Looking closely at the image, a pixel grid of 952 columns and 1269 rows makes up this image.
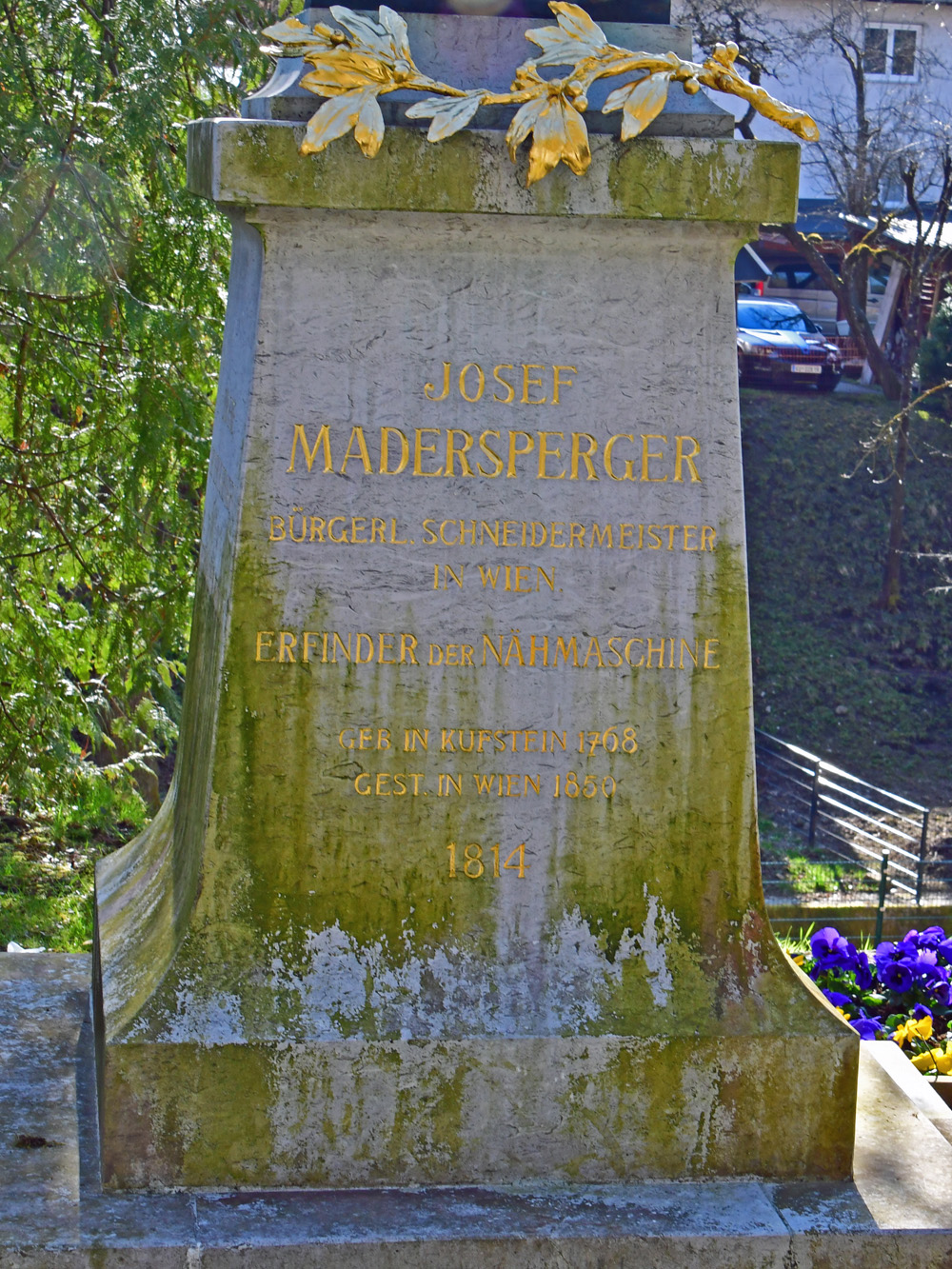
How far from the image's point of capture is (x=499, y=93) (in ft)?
12.0

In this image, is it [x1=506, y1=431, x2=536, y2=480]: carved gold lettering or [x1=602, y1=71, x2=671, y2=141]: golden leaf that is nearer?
[x1=602, y1=71, x2=671, y2=141]: golden leaf

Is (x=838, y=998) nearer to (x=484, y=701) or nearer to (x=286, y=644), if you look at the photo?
(x=484, y=701)

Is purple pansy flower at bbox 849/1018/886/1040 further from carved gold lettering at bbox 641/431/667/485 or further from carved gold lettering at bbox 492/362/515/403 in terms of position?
carved gold lettering at bbox 492/362/515/403

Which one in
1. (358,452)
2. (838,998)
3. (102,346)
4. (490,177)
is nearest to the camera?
(490,177)

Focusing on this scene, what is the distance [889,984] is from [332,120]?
3.54m

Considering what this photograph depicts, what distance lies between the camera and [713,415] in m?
3.84

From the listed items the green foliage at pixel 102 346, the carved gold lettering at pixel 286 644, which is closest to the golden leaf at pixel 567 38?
the carved gold lettering at pixel 286 644

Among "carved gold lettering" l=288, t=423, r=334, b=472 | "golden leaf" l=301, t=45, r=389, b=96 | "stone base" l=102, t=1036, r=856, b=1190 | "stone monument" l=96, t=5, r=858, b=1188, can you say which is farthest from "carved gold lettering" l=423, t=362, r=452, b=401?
"stone base" l=102, t=1036, r=856, b=1190

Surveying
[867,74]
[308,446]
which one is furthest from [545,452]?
[867,74]

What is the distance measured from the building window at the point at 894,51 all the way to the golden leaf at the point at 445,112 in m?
28.1

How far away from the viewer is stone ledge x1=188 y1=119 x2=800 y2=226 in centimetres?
354

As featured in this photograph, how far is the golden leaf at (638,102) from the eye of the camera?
11.9ft

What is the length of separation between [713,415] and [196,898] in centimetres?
164

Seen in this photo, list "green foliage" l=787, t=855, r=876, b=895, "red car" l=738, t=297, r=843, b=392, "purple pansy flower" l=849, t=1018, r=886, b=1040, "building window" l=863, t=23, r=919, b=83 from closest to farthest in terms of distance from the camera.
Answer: "purple pansy flower" l=849, t=1018, r=886, b=1040 < "green foliage" l=787, t=855, r=876, b=895 < "red car" l=738, t=297, r=843, b=392 < "building window" l=863, t=23, r=919, b=83
